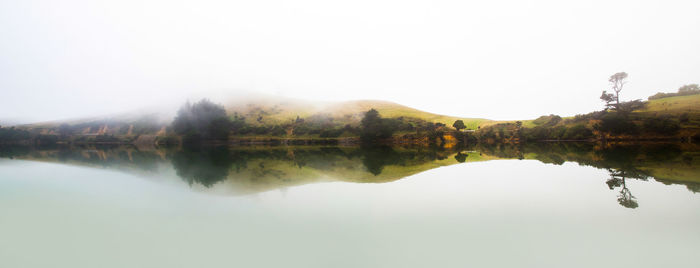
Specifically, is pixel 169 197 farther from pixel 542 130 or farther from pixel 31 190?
pixel 542 130

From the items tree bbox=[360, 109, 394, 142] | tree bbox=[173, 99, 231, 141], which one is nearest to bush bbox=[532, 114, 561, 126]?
tree bbox=[360, 109, 394, 142]

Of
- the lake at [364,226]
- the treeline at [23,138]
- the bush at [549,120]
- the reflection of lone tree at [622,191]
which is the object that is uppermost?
the bush at [549,120]

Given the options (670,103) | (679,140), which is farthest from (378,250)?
(670,103)

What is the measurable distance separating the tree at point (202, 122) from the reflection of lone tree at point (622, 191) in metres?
110

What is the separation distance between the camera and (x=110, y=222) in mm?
7594

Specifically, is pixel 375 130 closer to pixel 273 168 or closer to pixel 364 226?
pixel 273 168

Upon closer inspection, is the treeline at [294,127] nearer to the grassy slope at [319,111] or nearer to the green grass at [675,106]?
the grassy slope at [319,111]

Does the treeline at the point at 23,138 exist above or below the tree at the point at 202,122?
below

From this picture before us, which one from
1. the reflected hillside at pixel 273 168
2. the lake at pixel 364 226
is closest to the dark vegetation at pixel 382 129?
the reflected hillside at pixel 273 168

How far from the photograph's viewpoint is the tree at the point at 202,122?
10644 cm

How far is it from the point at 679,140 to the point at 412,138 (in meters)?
55.6

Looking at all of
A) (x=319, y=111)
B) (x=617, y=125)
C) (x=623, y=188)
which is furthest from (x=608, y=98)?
(x=319, y=111)

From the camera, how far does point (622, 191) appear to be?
10.3m

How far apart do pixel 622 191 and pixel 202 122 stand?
11702 centimetres
